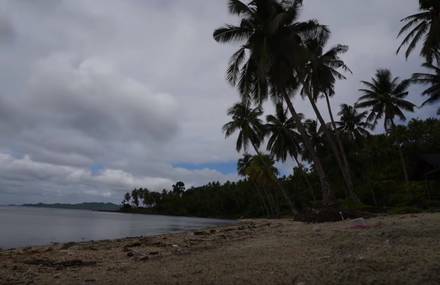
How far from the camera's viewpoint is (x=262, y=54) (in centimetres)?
1892

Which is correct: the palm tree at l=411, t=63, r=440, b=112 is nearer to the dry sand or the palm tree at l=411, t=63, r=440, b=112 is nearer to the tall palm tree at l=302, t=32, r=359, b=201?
the tall palm tree at l=302, t=32, r=359, b=201

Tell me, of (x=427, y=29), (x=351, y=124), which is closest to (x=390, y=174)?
(x=351, y=124)

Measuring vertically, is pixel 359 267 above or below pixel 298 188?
below

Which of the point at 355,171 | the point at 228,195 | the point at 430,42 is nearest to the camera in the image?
the point at 430,42

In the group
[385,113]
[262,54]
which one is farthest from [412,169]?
[262,54]

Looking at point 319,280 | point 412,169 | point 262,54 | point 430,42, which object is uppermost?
point 430,42

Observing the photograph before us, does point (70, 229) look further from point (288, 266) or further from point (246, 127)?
point (288, 266)

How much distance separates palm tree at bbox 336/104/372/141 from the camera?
41.9m

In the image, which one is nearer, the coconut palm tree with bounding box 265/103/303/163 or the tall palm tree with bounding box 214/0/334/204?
the tall palm tree with bounding box 214/0/334/204

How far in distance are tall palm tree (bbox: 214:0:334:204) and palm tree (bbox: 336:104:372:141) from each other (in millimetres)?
22422

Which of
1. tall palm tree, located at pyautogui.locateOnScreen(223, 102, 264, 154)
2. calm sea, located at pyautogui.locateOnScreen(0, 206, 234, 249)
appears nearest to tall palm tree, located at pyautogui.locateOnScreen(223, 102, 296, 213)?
tall palm tree, located at pyautogui.locateOnScreen(223, 102, 264, 154)

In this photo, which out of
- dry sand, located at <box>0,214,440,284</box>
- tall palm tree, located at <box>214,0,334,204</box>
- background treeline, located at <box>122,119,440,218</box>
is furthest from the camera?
background treeline, located at <box>122,119,440,218</box>

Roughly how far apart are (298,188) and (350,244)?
2435 inches

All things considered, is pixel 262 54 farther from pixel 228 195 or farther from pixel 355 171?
pixel 228 195
